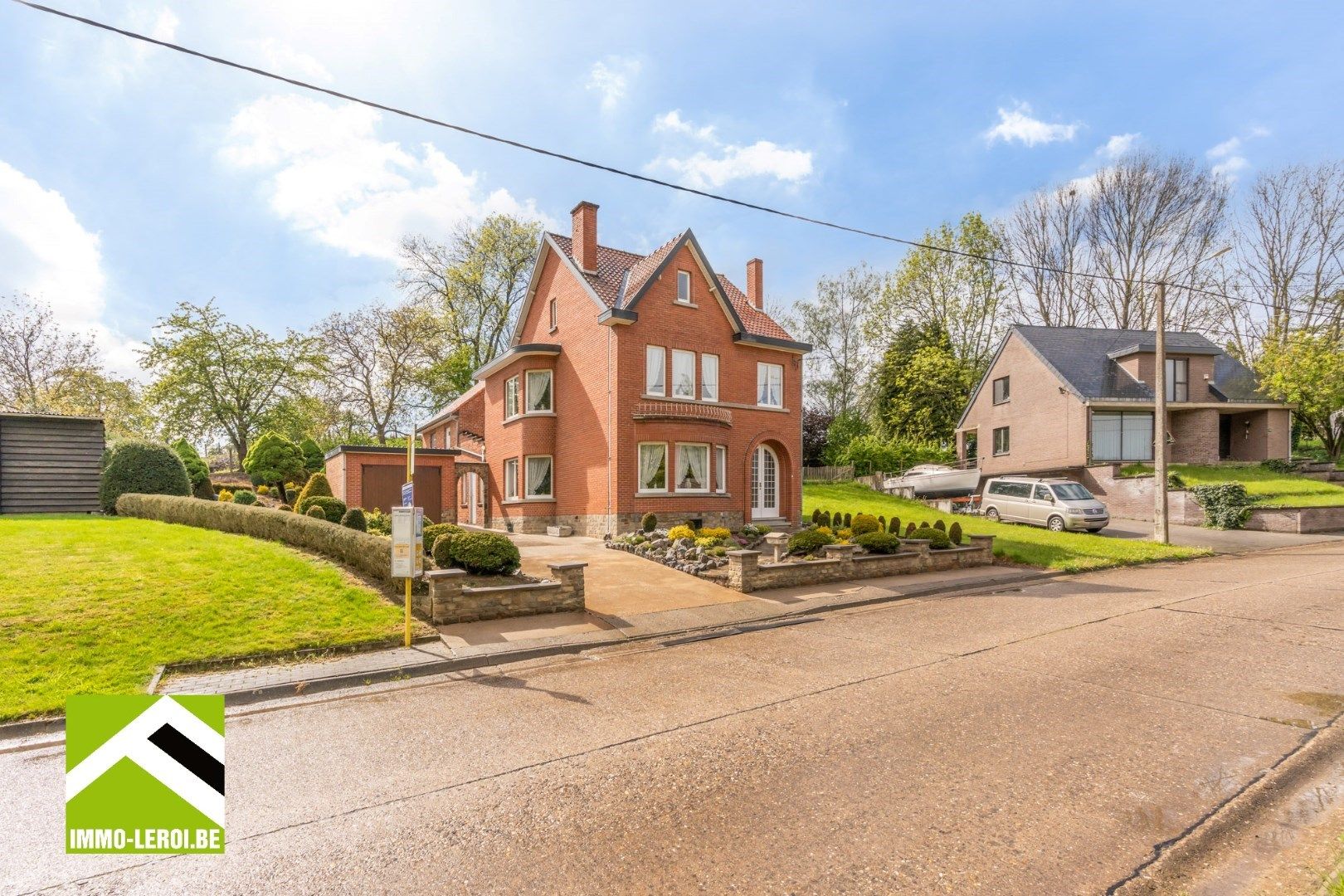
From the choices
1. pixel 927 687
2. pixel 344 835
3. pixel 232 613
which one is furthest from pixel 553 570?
Result: pixel 344 835

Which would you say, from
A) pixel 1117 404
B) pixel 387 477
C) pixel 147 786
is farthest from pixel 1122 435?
pixel 147 786

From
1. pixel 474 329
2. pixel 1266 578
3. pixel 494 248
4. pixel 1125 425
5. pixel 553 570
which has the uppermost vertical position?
pixel 494 248

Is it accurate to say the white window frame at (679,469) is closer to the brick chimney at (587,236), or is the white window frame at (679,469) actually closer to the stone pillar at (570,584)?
the brick chimney at (587,236)

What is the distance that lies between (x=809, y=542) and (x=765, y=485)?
892cm

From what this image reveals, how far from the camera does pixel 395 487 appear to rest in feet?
74.0

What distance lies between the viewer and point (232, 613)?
8656 mm

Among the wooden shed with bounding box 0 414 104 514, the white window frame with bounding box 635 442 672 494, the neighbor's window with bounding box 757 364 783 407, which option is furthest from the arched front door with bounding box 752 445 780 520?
the wooden shed with bounding box 0 414 104 514

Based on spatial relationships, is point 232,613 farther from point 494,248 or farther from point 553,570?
point 494,248

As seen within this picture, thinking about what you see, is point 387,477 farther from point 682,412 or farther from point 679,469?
point 682,412

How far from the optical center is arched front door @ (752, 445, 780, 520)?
75.8ft

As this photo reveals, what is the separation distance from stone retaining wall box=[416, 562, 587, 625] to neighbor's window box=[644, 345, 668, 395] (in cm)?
1089

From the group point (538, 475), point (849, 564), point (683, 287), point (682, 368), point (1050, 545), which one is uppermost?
point (683, 287)

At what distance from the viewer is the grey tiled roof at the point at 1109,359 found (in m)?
32.3

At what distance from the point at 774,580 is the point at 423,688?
295 inches
